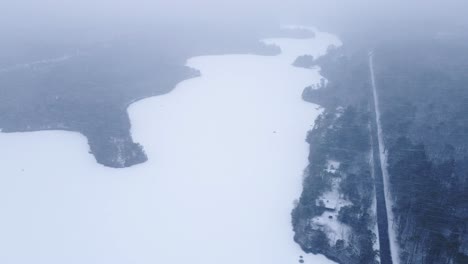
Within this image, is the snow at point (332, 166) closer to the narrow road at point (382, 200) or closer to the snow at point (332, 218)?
the snow at point (332, 218)

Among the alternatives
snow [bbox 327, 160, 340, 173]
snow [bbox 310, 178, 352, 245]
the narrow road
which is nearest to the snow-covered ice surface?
snow [bbox 310, 178, 352, 245]

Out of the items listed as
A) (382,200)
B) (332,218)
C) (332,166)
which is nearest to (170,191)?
(332,218)

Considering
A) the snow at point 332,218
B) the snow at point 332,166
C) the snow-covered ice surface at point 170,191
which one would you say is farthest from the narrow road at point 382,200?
the snow-covered ice surface at point 170,191

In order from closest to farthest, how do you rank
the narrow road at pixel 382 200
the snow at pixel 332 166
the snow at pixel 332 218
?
the narrow road at pixel 382 200 < the snow at pixel 332 218 < the snow at pixel 332 166

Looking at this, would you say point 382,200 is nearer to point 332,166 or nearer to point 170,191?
point 332,166

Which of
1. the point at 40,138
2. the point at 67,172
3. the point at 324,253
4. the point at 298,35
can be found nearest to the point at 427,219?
the point at 324,253

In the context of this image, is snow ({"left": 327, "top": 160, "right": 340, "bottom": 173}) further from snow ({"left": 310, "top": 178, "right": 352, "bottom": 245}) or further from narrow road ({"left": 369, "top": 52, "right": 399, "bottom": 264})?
narrow road ({"left": 369, "top": 52, "right": 399, "bottom": 264})

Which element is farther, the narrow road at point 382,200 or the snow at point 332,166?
the snow at point 332,166
